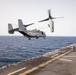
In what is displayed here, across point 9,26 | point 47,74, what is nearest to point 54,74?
point 47,74

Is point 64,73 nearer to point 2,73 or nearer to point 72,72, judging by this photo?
point 72,72

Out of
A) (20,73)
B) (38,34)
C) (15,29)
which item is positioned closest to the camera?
(15,29)

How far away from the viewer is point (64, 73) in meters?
22.6

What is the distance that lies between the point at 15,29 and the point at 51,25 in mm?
5242

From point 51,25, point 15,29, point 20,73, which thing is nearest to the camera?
point 51,25

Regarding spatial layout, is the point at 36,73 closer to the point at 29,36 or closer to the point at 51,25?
the point at 29,36

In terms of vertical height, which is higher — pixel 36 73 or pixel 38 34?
pixel 38 34

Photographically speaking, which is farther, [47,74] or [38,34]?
[38,34]

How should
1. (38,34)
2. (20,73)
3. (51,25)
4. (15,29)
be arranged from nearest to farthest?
(51,25)
(15,29)
(20,73)
(38,34)

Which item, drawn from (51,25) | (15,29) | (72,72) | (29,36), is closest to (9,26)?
(15,29)

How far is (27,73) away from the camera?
2236 cm

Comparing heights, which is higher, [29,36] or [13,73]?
[29,36]

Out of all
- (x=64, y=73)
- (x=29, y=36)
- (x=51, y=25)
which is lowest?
(x=64, y=73)

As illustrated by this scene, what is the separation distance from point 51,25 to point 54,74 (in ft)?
25.3
